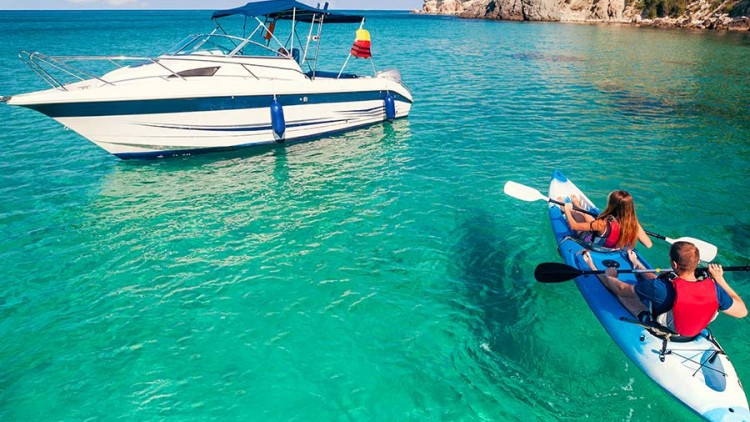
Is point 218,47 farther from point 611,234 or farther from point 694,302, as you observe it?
point 694,302

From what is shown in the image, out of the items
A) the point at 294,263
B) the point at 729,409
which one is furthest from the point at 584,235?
the point at 294,263

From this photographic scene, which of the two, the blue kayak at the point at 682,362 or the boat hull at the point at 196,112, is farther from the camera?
the boat hull at the point at 196,112

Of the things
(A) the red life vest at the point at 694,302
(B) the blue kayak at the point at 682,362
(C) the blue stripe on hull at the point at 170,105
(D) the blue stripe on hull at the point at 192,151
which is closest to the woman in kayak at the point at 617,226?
(B) the blue kayak at the point at 682,362

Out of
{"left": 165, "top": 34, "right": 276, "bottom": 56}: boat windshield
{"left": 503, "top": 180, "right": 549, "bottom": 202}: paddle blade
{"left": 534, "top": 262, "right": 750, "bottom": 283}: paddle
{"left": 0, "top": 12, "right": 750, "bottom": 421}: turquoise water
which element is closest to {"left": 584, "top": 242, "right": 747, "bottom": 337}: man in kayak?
{"left": 534, "top": 262, "right": 750, "bottom": 283}: paddle

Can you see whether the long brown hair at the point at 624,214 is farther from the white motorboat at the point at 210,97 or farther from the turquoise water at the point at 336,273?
the white motorboat at the point at 210,97

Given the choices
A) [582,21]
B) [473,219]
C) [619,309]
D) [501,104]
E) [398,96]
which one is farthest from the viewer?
[582,21]

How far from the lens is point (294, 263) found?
8.09 metres

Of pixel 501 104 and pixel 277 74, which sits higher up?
pixel 277 74

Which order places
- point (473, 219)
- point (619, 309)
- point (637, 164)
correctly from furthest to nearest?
point (637, 164) → point (473, 219) → point (619, 309)

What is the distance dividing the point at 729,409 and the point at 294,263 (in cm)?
653

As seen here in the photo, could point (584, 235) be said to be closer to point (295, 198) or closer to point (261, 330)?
point (261, 330)

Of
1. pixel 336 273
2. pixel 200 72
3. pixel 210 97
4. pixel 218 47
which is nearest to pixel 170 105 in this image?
pixel 210 97

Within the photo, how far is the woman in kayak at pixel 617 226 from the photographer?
21.5 ft

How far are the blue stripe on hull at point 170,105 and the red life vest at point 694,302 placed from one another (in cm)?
1145
